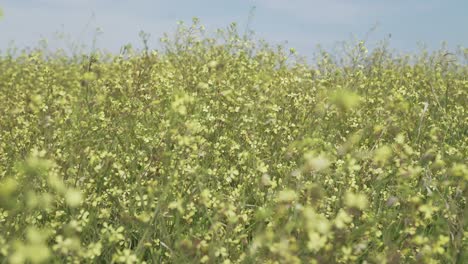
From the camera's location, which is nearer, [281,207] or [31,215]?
[281,207]

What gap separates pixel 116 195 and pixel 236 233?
1.07 meters

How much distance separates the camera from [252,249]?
3.07 meters

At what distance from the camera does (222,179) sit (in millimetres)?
5059

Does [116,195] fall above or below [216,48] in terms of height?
below

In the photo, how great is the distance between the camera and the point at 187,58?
32.0ft

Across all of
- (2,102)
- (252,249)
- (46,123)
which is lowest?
(2,102)

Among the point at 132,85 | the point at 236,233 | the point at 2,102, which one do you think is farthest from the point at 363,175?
the point at 2,102

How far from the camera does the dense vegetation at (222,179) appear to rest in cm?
293

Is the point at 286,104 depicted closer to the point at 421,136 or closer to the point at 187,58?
the point at 421,136

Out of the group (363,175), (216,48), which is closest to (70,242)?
(363,175)

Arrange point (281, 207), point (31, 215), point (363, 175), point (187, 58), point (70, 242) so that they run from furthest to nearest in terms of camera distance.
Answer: point (187, 58) < point (363, 175) < point (31, 215) < point (281, 207) < point (70, 242)

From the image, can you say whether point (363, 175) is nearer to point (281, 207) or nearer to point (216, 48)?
point (281, 207)

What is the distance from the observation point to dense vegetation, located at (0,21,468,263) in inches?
115

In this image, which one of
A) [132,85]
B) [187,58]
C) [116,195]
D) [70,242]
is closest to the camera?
[70,242]
